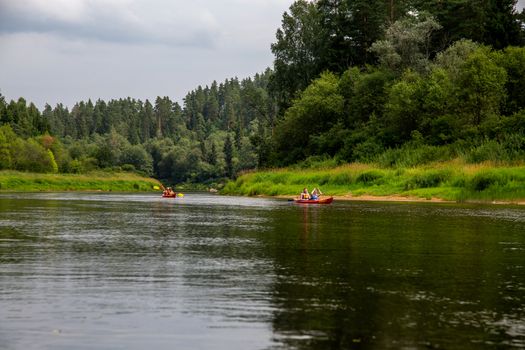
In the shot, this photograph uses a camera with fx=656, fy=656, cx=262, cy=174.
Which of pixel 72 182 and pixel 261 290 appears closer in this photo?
pixel 261 290

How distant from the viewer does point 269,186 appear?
267 ft

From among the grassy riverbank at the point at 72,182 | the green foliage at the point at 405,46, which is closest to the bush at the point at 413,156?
the green foliage at the point at 405,46

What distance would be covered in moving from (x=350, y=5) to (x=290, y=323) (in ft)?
333

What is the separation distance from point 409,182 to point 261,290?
165ft

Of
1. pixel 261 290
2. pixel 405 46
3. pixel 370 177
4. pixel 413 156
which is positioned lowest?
pixel 261 290

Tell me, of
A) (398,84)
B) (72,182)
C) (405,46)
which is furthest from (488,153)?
(72,182)

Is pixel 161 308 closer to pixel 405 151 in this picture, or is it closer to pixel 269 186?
pixel 405 151

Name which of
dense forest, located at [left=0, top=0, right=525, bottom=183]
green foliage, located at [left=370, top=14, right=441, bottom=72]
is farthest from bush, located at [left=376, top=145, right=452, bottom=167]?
green foliage, located at [left=370, top=14, right=441, bottom=72]

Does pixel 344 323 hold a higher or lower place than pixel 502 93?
lower

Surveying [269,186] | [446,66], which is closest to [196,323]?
[269,186]

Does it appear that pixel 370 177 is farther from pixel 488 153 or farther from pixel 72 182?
pixel 72 182

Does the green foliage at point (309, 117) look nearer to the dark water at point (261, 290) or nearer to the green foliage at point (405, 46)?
the green foliage at point (405, 46)

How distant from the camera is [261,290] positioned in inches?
559

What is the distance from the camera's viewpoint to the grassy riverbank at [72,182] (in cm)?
11994
